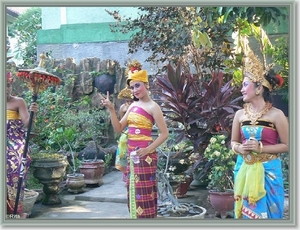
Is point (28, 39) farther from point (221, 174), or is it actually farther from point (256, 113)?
point (256, 113)

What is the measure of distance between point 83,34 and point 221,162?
478 cm

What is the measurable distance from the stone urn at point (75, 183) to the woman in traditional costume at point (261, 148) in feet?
11.0

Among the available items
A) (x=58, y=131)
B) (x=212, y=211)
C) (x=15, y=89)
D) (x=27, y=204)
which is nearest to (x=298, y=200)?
(x=212, y=211)

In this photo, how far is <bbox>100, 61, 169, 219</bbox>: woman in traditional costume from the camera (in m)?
3.35

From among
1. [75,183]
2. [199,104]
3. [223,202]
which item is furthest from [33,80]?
[75,183]

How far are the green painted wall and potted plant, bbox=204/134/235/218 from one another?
4.30 metres

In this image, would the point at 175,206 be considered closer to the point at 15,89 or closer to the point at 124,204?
the point at 124,204

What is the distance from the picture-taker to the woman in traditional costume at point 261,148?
2883 millimetres

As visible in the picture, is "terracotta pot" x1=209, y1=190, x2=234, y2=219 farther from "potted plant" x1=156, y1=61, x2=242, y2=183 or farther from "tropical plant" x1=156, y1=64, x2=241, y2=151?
"tropical plant" x1=156, y1=64, x2=241, y2=151

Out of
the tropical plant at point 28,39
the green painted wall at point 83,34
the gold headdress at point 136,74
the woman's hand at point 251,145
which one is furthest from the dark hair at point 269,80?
the green painted wall at point 83,34

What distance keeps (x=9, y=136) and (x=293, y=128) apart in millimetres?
2548

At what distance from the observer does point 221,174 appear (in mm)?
4156

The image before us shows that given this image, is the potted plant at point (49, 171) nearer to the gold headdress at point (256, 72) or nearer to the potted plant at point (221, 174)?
the potted plant at point (221, 174)

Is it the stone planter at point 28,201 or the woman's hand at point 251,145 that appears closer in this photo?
the woman's hand at point 251,145
